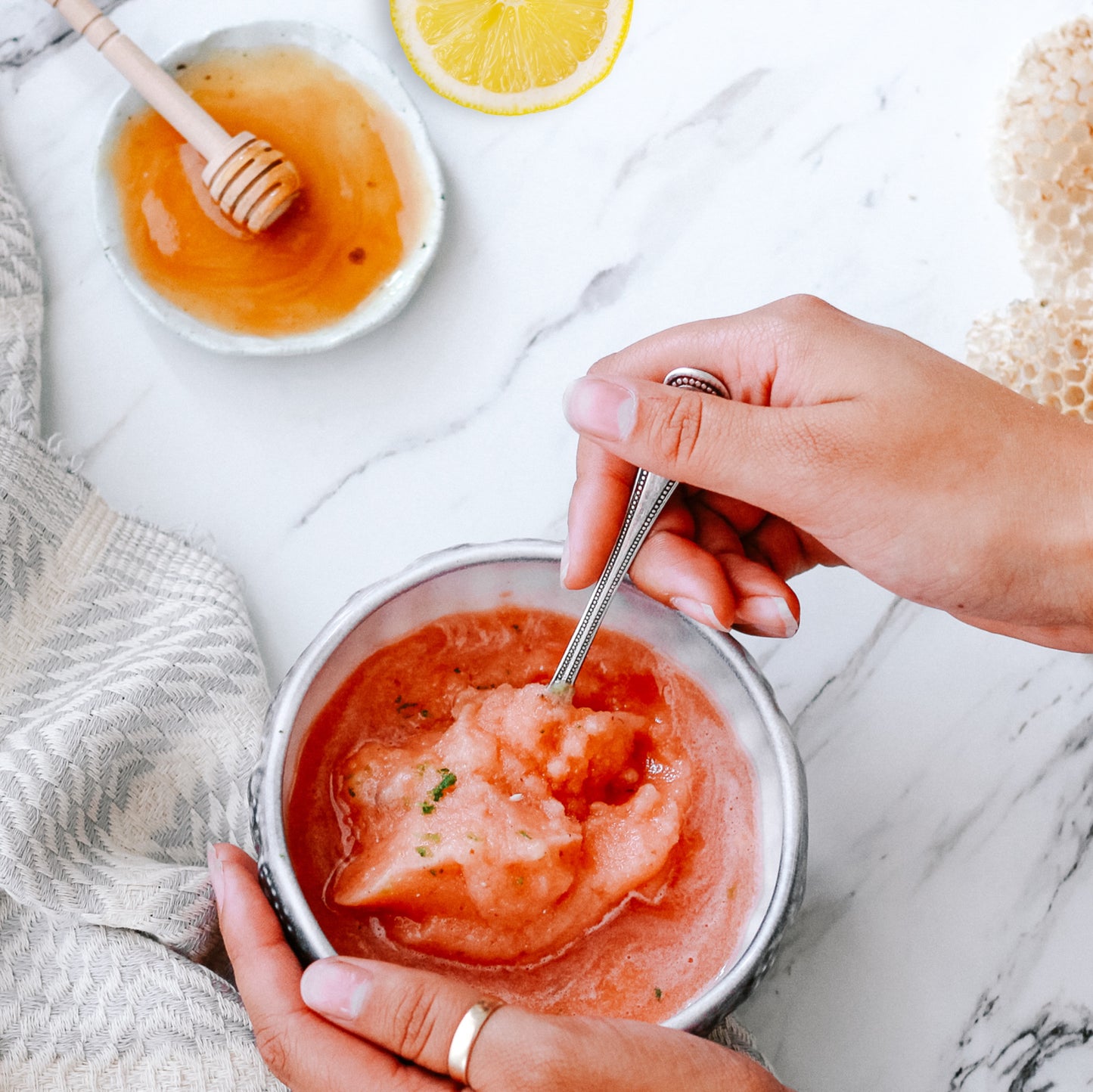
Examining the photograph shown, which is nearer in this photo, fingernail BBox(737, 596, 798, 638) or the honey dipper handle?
fingernail BBox(737, 596, 798, 638)

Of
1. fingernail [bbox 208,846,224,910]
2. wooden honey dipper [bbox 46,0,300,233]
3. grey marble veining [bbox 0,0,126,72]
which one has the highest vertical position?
grey marble veining [bbox 0,0,126,72]

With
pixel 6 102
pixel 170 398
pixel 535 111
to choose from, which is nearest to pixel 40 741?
pixel 170 398

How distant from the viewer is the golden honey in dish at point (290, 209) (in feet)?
4.14

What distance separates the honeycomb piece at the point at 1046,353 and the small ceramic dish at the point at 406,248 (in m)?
0.66

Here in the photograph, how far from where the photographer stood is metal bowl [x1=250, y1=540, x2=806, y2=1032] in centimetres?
84

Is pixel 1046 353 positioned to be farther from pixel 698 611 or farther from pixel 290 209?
pixel 290 209

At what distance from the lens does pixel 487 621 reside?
3.29 ft

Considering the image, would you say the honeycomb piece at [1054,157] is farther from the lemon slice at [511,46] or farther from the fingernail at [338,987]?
the fingernail at [338,987]

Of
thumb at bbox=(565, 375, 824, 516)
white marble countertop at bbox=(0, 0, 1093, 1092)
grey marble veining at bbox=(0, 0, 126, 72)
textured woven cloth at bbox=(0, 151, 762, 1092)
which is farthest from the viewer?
grey marble veining at bbox=(0, 0, 126, 72)

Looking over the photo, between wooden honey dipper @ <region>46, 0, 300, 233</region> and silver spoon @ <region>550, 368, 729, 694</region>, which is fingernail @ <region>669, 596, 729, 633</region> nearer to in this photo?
silver spoon @ <region>550, 368, 729, 694</region>

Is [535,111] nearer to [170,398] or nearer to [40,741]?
[170,398]

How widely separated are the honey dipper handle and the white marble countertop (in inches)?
2.7

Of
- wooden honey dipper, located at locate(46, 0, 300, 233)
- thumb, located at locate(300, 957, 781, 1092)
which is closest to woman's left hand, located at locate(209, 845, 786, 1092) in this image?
thumb, located at locate(300, 957, 781, 1092)

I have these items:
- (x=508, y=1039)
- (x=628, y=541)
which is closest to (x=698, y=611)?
(x=628, y=541)
